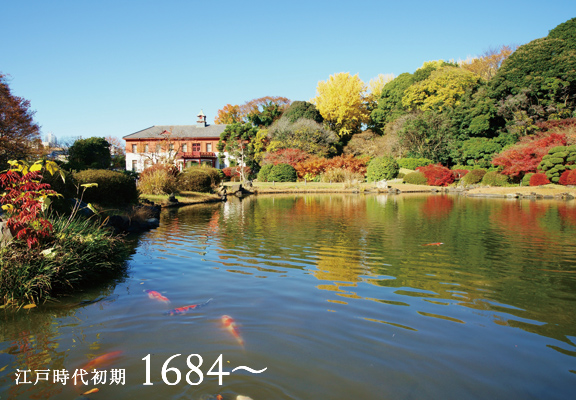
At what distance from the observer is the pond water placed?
10.0 feet

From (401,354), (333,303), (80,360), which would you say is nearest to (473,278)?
(333,303)

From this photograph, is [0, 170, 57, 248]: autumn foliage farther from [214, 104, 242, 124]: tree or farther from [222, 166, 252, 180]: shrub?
[214, 104, 242, 124]: tree

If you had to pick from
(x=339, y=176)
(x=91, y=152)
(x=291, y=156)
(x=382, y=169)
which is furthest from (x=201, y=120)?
(x=382, y=169)

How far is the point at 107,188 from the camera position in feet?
44.7

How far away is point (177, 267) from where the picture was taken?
22.3ft

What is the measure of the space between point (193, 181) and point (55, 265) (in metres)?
18.9

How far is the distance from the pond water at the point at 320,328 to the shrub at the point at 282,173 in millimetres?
27374

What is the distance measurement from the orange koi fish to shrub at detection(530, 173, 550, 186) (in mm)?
27919

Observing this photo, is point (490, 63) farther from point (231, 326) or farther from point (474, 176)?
point (231, 326)

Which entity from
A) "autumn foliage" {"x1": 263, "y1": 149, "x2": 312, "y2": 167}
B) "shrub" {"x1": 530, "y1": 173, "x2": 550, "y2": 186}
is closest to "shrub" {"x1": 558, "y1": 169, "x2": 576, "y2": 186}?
"shrub" {"x1": 530, "y1": 173, "x2": 550, "y2": 186}

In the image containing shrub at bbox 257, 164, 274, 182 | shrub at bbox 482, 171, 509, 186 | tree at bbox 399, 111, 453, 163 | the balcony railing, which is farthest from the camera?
the balcony railing

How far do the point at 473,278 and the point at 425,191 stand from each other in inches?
1030

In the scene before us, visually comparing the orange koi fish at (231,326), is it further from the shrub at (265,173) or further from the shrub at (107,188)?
the shrub at (265,173)

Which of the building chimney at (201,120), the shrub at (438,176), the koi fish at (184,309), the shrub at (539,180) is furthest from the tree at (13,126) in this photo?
the building chimney at (201,120)
